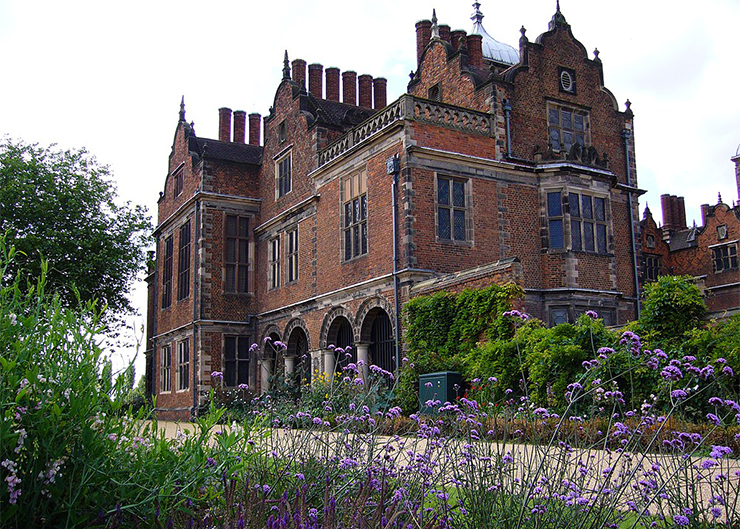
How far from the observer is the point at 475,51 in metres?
21.9

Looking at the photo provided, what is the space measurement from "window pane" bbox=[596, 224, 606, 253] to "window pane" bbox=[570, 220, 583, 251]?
600 millimetres

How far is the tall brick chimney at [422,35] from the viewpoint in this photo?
74.2 feet

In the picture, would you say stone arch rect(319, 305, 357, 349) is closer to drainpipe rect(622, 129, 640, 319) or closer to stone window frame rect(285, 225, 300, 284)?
stone window frame rect(285, 225, 300, 284)

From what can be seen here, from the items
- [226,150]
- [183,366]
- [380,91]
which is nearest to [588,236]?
[380,91]

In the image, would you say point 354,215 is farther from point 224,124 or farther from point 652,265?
point 652,265

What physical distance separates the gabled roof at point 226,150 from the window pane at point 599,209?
11.8 meters

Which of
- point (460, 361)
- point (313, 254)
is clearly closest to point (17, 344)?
point (460, 361)

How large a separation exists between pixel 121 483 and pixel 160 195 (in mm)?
27960

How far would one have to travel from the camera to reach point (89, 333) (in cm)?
437

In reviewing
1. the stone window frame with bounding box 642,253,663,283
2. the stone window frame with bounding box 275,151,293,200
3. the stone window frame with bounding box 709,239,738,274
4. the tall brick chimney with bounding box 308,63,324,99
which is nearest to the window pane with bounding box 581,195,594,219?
the stone window frame with bounding box 275,151,293,200

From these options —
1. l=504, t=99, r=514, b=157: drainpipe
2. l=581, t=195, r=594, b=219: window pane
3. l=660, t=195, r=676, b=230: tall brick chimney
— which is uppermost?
l=660, t=195, r=676, b=230: tall brick chimney

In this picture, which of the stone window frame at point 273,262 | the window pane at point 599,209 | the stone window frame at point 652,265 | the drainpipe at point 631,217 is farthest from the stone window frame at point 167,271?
the stone window frame at point 652,265

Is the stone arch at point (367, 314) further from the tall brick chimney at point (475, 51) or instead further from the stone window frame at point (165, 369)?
the stone window frame at point (165, 369)

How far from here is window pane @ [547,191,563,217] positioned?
63.1ft
